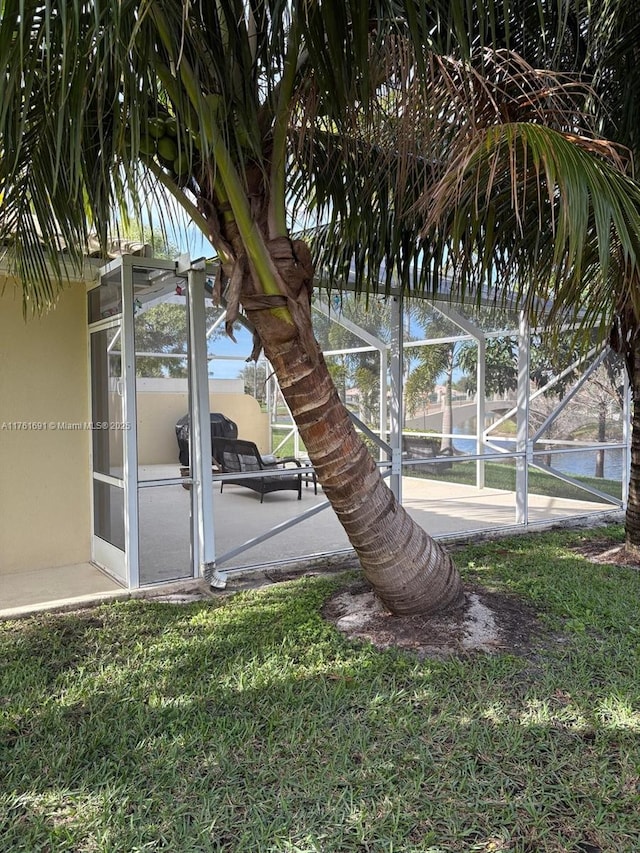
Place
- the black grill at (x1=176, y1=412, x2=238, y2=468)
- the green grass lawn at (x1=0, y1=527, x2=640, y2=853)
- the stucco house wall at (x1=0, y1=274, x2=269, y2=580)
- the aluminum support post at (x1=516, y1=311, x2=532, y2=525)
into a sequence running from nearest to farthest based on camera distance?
the green grass lawn at (x1=0, y1=527, x2=640, y2=853) → the black grill at (x1=176, y1=412, x2=238, y2=468) → the stucco house wall at (x1=0, y1=274, x2=269, y2=580) → the aluminum support post at (x1=516, y1=311, x2=532, y2=525)

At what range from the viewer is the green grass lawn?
6.99 ft

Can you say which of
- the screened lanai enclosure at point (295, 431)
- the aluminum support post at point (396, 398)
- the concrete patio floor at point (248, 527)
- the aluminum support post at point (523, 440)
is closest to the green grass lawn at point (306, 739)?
the concrete patio floor at point (248, 527)

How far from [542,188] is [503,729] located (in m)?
3.04

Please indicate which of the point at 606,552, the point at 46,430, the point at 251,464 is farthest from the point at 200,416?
the point at 606,552

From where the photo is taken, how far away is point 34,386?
5.50 metres

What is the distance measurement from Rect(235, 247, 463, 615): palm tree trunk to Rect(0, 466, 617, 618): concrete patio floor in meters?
1.91

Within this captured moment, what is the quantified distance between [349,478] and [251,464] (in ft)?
8.25

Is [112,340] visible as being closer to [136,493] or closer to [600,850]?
[136,493]

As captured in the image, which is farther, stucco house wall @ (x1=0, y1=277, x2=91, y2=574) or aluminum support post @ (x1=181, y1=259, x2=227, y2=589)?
stucco house wall @ (x1=0, y1=277, x2=91, y2=574)

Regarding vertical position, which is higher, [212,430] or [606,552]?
[212,430]

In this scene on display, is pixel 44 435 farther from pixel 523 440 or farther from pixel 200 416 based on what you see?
pixel 523 440

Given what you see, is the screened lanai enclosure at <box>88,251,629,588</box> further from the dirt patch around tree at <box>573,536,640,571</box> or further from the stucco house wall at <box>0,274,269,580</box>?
the dirt patch around tree at <box>573,536,640,571</box>

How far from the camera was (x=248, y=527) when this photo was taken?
5973 mm

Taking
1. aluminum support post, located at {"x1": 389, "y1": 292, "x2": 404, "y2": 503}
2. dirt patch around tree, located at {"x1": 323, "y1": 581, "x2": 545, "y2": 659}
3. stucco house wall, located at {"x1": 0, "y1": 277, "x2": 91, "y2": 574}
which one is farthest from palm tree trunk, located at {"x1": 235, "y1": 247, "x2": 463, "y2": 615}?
stucco house wall, located at {"x1": 0, "y1": 277, "x2": 91, "y2": 574}
